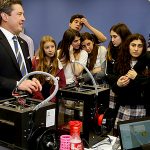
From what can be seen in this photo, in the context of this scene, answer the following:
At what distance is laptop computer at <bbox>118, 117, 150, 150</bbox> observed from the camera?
3.71ft

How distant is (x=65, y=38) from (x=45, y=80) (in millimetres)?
568

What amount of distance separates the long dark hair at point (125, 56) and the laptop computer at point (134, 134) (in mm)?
945

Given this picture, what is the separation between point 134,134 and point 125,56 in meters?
1.11

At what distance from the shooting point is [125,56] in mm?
2115

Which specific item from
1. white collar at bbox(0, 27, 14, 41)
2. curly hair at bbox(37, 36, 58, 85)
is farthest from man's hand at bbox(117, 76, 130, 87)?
white collar at bbox(0, 27, 14, 41)

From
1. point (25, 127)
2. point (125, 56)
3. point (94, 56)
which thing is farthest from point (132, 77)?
point (25, 127)

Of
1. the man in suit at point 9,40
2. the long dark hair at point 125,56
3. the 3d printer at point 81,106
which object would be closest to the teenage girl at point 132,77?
the long dark hair at point 125,56

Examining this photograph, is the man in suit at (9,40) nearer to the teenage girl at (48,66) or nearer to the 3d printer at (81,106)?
the 3d printer at (81,106)

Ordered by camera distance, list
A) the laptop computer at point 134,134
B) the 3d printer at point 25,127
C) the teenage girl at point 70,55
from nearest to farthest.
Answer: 1. the 3d printer at point 25,127
2. the laptop computer at point 134,134
3. the teenage girl at point 70,55

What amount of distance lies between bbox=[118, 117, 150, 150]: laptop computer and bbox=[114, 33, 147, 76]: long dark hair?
3.10ft

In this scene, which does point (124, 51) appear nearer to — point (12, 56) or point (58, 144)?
Result: point (12, 56)

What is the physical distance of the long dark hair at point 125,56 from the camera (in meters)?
2.06

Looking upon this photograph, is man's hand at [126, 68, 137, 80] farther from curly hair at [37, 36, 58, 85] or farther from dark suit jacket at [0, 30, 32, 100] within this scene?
dark suit jacket at [0, 30, 32, 100]

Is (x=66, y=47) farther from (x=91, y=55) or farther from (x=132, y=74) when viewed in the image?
(x=132, y=74)
